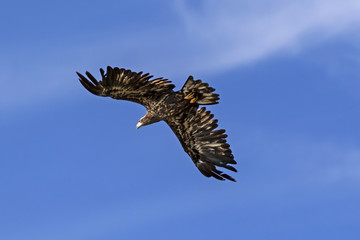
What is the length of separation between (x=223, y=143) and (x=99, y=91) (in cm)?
457

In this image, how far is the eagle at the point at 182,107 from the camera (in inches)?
864

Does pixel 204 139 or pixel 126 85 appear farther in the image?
pixel 204 139

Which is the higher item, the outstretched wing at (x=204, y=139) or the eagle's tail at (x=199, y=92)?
the eagle's tail at (x=199, y=92)

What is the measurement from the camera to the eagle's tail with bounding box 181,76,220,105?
2284cm

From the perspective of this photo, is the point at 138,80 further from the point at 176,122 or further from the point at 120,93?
the point at 176,122

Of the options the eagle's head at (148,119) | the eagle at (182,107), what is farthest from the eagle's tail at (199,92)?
the eagle's head at (148,119)

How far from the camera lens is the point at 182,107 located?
76.7 ft

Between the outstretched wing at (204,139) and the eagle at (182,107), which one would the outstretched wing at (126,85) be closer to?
the eagle at (182,107)

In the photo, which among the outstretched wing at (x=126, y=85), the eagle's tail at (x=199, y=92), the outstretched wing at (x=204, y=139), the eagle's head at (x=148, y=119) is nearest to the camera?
the outstretched wing at (x=126, y=85)

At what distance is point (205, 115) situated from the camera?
79.5 feet

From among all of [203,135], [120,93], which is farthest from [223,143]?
[120,93]

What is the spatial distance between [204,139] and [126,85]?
372 centimetres

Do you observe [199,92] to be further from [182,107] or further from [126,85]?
[126,85]

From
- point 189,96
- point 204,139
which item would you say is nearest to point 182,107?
point 189,96
